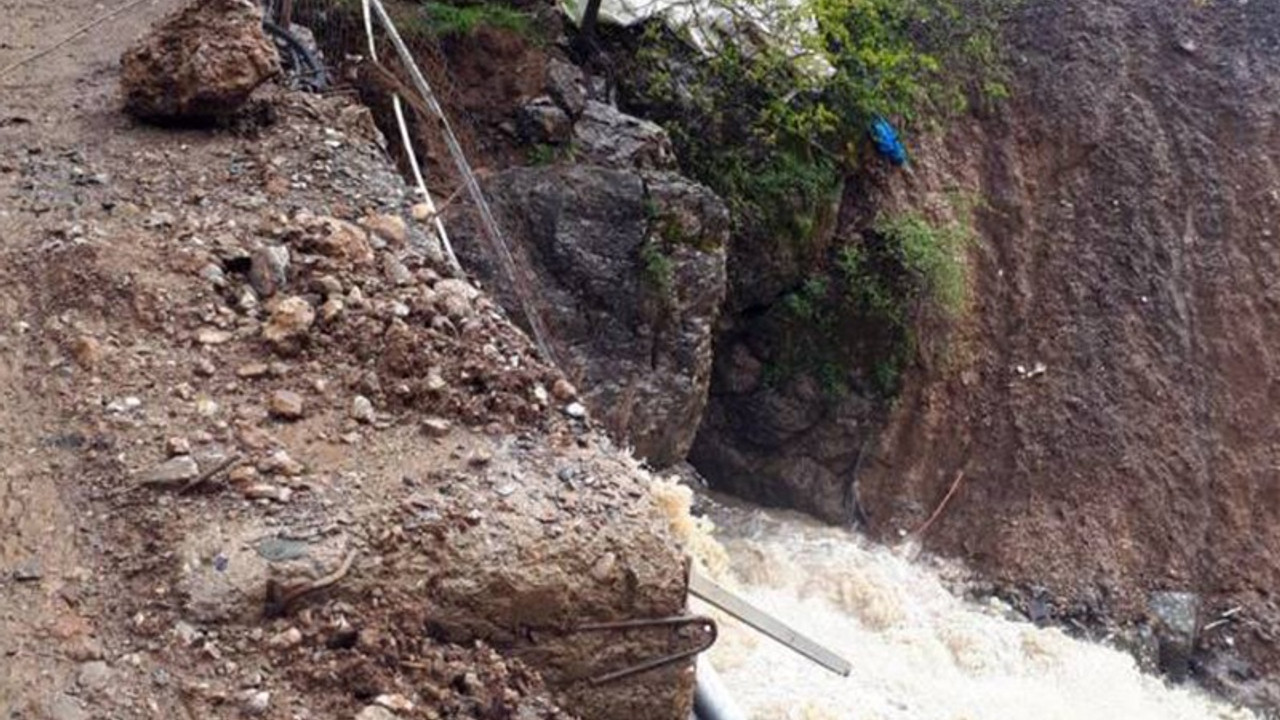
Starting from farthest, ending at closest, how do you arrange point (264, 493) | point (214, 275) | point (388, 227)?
point (388, 227) < point (214, 275) < point (264, 493)

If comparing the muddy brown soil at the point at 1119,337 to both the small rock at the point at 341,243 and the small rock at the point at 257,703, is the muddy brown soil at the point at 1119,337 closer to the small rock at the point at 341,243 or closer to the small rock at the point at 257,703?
the small rock at the point at 341,243

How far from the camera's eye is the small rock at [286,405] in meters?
3.52

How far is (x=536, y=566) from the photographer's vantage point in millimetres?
3193

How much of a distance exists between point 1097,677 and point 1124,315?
4240 mm

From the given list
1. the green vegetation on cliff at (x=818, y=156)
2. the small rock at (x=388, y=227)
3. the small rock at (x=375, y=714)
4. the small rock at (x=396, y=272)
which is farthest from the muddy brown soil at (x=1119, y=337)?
the small rock at (x=375, y=714)

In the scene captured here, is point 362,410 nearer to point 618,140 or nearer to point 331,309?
point 331,309

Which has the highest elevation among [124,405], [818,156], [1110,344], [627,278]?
[124,405]

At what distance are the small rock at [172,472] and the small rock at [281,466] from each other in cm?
18

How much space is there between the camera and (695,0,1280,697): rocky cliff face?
989 centimetres

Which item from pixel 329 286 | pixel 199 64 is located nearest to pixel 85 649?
pixel 329 286

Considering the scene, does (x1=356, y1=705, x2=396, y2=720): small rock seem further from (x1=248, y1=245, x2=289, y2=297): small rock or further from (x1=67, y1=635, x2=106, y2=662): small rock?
(x1=248, y1=245, x2=289, y2=297): small rock

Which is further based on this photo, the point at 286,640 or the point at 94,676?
the point at 286,640

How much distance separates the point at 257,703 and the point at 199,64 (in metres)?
2.99

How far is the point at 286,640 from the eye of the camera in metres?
2.89
